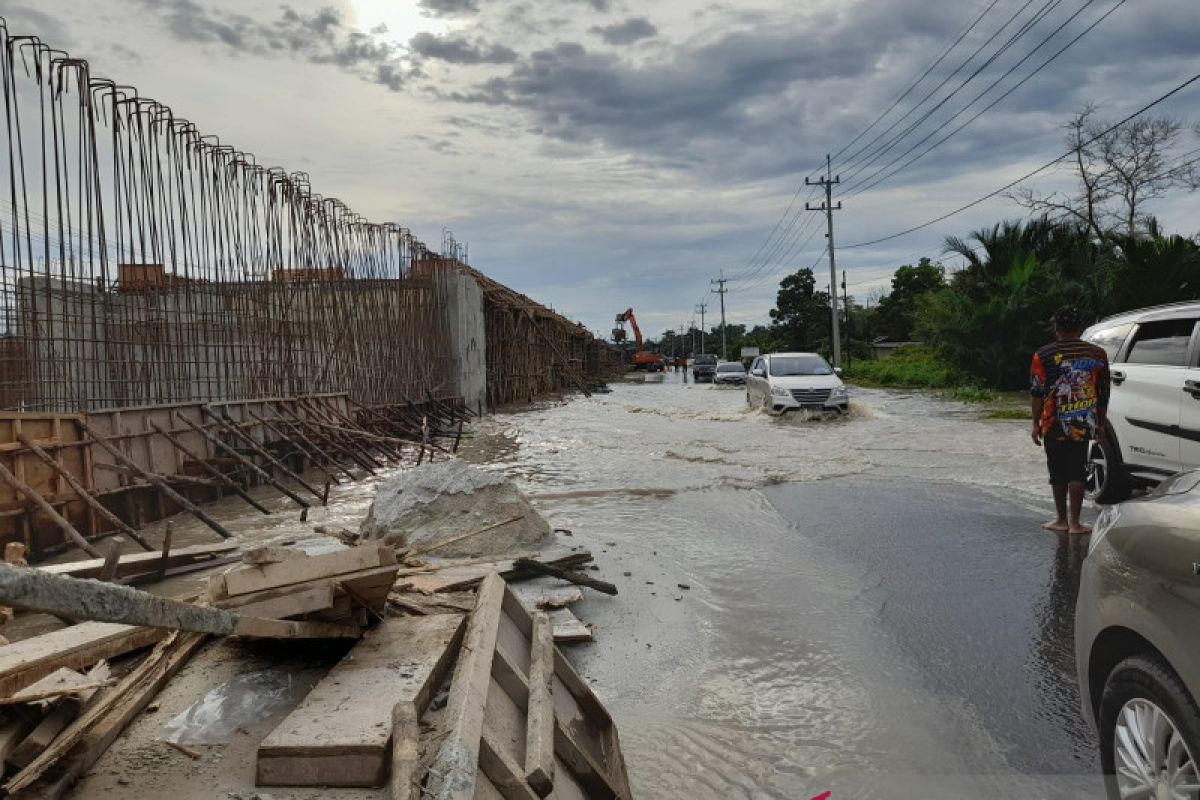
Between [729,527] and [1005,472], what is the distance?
183 inches

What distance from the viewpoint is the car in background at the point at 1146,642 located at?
2010 millimetres

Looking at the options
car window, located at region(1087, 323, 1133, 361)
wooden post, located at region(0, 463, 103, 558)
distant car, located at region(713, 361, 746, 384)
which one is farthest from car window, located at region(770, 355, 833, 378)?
distant car, located at region(713, 361, 746, 384)

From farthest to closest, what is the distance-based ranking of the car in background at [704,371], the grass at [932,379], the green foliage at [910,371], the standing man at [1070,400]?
the car in background at [704,371], the green foliage at [910,371], the grass at [932,379], the standing man at [1070,400]

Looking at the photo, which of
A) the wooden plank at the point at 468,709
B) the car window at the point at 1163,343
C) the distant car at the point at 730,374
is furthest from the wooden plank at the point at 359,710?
the distant car at the point at 730,374

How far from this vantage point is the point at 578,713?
122 inches

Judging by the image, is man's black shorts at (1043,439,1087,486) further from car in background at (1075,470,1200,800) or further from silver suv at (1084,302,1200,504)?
car in background at (1075,470,1200,800)

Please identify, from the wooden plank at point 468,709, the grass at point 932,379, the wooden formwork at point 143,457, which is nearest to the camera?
the wooden plank at point 468,709

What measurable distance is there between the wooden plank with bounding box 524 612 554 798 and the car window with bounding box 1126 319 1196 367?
19.2 feet

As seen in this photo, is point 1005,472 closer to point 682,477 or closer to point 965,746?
point 682,477

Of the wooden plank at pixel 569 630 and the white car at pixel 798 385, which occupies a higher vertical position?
the white car at pixel 798 385

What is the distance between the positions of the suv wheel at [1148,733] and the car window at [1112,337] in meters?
5.93

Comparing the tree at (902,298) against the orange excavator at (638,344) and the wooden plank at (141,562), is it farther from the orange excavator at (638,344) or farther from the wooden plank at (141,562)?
the wooden plank at (141,562)

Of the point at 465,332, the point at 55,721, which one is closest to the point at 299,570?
the point at 55,721

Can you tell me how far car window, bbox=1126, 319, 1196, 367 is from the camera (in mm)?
6324
